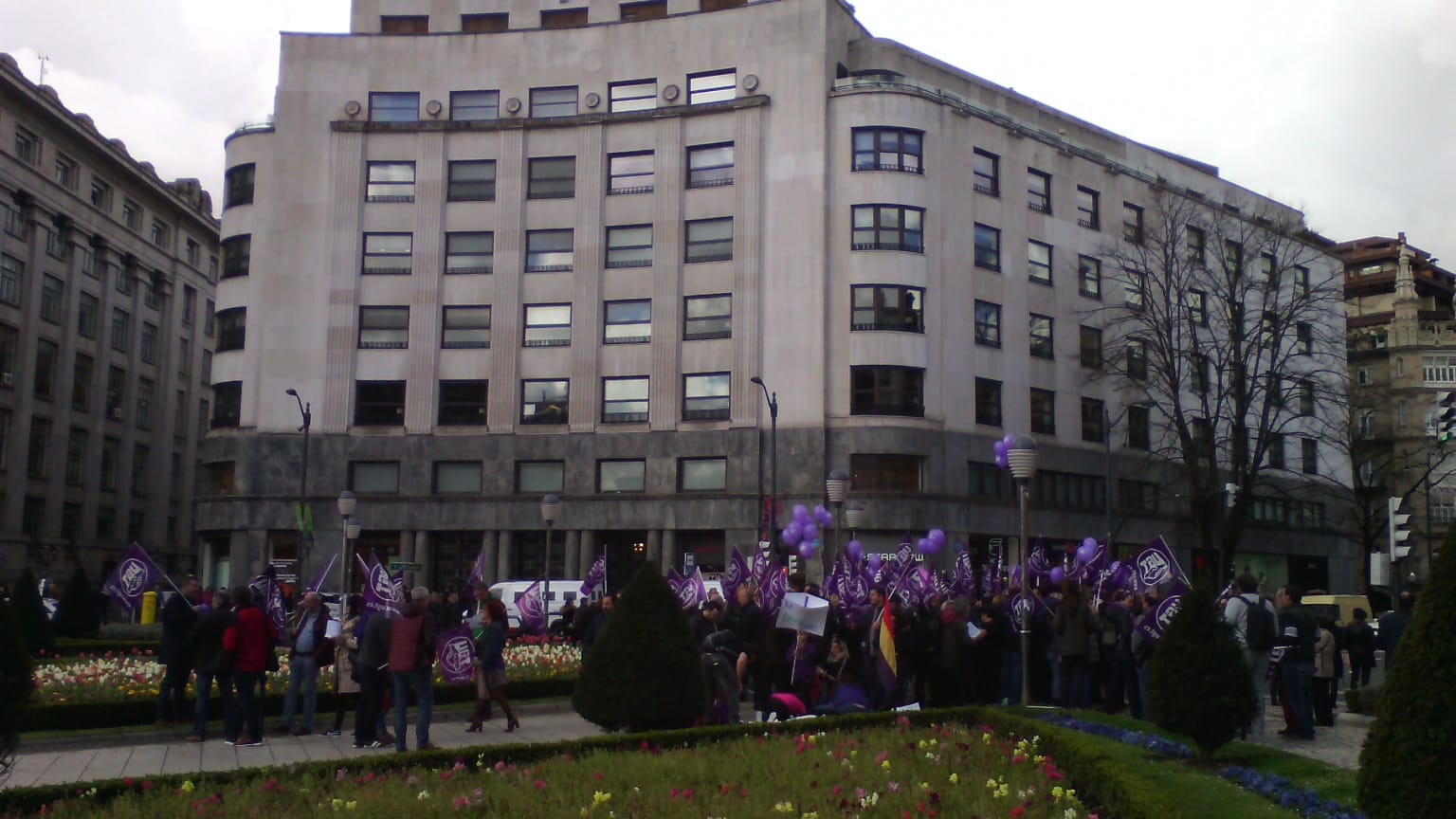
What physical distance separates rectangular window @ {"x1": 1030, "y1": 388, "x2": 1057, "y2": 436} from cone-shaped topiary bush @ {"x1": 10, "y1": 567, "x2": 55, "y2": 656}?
38205mm

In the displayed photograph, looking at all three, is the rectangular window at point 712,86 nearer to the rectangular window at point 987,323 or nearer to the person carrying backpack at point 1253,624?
the rectangular window at point 987,323

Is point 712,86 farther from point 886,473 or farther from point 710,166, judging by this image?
point 886,473

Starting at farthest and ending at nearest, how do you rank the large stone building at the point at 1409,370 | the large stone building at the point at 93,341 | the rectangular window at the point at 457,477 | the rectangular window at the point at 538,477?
the large stone building at the point at 1409,370 < the large stone building at the point at 93,341 < the rectangular window at the point at 457,477 < the rectangular window at the point at 538,477

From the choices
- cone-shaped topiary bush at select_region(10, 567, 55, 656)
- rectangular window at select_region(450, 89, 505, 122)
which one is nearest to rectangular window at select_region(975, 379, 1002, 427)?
rectangular window at select_region(450, 89, 505, 122)

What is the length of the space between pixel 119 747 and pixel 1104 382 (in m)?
48.5

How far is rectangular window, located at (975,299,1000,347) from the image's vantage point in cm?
5438

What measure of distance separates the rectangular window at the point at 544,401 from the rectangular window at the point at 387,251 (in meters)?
7.48

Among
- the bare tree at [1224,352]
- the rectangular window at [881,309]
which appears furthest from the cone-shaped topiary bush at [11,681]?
the bare tree at [1224,352]

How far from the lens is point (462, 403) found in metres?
55.3

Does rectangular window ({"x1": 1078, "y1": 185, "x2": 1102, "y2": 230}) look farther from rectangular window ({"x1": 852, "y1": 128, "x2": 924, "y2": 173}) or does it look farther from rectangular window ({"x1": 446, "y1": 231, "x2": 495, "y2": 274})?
rectangular window ({"x1": 446, "y1": 231, "x2": 495, "y2": 274})

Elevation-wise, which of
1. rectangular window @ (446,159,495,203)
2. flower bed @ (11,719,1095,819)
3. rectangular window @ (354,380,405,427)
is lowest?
flower bed @ (11,719,1095,819)

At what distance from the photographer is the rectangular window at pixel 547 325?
55188mm

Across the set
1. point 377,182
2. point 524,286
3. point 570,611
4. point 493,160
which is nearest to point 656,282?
point 524,286

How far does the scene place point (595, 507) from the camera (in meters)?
53.2
